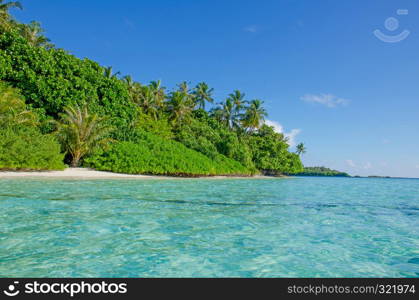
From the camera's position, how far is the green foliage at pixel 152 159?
25469 mm

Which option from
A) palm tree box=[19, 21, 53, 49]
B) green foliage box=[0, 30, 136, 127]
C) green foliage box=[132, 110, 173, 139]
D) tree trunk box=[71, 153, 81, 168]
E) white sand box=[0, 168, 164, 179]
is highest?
palm tree box=[19, 21, 53, 49]

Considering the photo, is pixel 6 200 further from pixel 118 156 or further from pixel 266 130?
pixel 266 130

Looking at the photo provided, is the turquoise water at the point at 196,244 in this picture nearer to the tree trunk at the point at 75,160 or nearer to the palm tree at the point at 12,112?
the palm tree at the point at 12,112

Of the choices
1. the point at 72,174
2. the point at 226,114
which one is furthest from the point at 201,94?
the point at 72,174

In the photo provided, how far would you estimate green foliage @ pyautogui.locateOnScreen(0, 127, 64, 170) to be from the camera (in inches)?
731

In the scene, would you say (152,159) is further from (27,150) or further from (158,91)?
(158,91)

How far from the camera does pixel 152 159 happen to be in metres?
28.0

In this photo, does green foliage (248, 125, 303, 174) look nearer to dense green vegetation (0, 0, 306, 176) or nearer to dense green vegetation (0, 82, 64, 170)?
dense green vegetation (0, 0, 306, 176)

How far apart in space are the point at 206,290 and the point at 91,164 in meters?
25.0

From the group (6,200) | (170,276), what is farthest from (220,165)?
(170,276)

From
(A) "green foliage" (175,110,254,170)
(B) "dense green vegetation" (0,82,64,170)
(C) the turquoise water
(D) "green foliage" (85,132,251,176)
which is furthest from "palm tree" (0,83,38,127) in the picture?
(A) "green foliage" (175,110,254,170)

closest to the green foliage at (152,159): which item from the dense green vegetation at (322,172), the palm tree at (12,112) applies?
the palm tree at (12,112)

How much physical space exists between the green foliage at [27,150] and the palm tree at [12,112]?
61 cm

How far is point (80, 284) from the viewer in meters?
2.51
